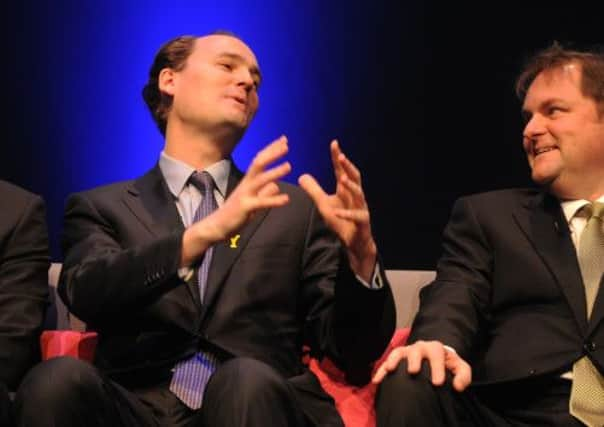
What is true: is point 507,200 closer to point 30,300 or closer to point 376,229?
point 376,229

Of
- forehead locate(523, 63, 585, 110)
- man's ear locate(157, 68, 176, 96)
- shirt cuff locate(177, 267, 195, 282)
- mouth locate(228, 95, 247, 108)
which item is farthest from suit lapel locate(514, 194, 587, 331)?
man's ear locate(157, 68, 176, 96)

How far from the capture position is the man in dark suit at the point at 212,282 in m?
1.63

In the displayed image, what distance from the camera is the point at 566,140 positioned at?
7.14 feet

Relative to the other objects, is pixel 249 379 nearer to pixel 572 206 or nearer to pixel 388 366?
pixel 388 366

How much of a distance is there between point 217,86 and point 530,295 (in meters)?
0.82

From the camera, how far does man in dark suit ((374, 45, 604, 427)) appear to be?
1728 mm

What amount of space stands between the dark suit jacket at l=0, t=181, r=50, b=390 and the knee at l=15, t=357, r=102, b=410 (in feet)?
1.31

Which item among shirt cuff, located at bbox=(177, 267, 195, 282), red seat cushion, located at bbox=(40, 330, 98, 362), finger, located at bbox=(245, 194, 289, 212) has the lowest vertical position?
red seat cushion, located at bbox=(40, 330, 98, 362)

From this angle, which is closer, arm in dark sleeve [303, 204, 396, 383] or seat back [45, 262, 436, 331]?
arm in dark sleeve [303, 204, 396, 383]

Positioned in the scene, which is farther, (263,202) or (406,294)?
(406,294)

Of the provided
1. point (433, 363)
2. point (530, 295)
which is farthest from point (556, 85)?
point (433, 363)

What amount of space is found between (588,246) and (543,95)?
37 cm

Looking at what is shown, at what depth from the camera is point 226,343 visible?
1938 millimetres

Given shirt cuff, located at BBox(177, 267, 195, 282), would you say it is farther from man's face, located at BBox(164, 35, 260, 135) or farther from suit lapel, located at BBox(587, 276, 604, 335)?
suit lapel, located at BBox(587, 276, 604, 335)
